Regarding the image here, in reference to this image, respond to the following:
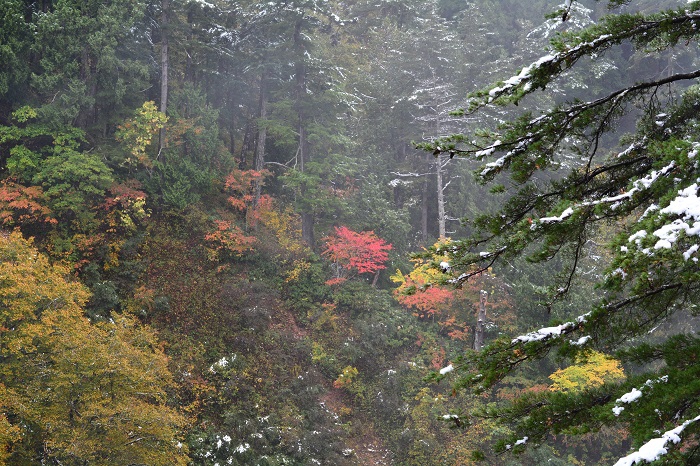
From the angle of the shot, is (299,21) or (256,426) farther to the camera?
(299,21)

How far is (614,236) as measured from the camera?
4098 mm

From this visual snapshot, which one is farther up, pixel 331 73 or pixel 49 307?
A: pixel 331 73

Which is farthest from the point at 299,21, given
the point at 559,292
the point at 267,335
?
the point at 559,292

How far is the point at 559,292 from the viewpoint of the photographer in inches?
182

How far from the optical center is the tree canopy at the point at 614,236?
3.04 m

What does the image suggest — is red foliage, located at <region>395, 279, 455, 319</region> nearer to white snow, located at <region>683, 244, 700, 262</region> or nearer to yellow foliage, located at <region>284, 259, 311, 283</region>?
yellow foliage, located at <region>284, 259, 311, 283</region>

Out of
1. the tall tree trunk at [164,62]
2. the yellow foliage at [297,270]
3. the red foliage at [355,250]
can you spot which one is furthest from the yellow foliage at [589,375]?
the tall tree trunk at [164,62]

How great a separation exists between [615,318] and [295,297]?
15.6m

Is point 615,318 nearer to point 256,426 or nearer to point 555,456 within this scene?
point 256,426

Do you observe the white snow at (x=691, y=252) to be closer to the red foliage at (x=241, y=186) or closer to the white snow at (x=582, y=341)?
the white snow at (x=582, y=341)

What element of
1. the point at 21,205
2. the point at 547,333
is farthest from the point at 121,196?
the point at 547,333

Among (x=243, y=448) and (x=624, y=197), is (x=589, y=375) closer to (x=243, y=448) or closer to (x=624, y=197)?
(x=243, y=448)

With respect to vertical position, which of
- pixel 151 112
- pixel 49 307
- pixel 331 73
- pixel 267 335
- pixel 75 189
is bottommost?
pixel 267 335

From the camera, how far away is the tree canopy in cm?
304
